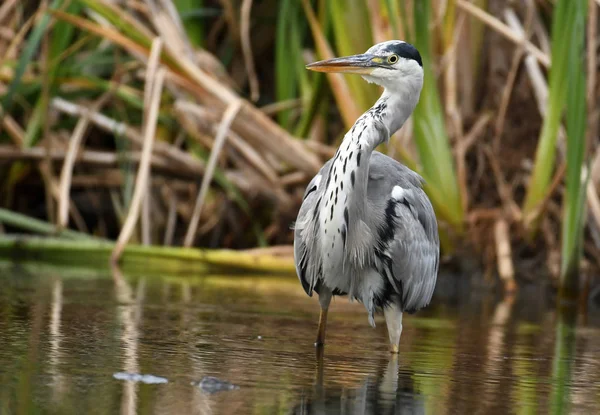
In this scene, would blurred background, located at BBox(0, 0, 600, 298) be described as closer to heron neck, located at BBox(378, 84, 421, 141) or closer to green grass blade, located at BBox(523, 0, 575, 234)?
green grass blade, located at BBox(523, 0, 575, 234)

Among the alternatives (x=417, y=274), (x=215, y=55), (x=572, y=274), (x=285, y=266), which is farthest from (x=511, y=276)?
(x=215, y=55)

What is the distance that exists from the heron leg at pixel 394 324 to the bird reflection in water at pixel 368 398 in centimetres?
72

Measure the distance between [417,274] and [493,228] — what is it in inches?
131

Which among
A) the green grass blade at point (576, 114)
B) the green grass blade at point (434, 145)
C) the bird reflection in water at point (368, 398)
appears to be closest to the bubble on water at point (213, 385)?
the bird reflection in water at point (368, 398)

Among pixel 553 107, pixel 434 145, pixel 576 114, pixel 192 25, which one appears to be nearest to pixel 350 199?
pixel 576 114

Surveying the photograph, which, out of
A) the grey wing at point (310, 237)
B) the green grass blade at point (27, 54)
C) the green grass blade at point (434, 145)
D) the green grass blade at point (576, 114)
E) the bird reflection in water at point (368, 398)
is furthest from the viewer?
the green grass blade at point (27, 54)

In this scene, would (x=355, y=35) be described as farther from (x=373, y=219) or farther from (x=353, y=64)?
(x=373, y=219)

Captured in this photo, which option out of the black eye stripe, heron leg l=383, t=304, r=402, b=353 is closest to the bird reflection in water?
heron leg l=383, t=304, r=402, b=353

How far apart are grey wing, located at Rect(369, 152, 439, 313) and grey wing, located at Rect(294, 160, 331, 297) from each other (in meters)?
0.27

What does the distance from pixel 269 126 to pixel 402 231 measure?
11.4 ft

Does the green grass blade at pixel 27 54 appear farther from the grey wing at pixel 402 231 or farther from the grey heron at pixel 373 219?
the grey wing at pixel 402 231

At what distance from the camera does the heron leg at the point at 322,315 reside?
522 cm

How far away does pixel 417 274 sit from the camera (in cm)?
537

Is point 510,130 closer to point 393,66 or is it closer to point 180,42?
point 180,42
